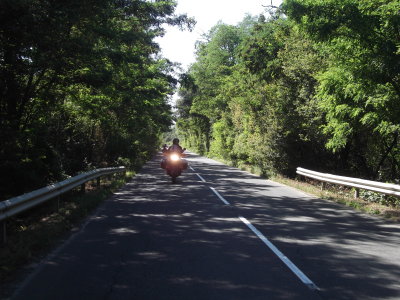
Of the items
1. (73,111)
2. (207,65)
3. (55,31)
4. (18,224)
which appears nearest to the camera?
(18,224)

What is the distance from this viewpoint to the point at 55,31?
9609 millimetres

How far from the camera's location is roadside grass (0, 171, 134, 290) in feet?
17.9

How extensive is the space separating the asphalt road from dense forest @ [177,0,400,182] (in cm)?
476

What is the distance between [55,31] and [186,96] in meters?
61.0

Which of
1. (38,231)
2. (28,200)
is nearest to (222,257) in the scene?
(38,231)

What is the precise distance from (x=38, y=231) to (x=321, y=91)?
11335mm

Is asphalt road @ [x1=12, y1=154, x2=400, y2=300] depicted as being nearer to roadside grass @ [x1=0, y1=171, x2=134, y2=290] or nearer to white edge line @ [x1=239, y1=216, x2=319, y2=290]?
white edge line @ [x1=239, y1=216, x2=319, y2=290]

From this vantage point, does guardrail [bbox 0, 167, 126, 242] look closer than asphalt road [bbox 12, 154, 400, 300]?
No

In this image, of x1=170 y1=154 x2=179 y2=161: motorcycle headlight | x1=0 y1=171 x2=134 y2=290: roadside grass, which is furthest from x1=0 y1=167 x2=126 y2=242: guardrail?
x1=170 y1=154 x2=179 y2=161: motorcycle headlight

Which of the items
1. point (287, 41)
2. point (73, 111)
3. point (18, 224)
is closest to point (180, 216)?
point (18, 224)

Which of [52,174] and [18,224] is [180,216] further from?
[52,174]

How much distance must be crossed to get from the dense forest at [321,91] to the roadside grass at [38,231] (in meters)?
8.50

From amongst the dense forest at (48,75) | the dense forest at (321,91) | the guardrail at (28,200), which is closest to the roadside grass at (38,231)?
the guardrail at (28,200)

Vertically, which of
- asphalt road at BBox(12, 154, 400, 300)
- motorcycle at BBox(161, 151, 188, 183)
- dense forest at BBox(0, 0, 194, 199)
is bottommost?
asphalt road at BBox(12, 154, 400, 300)
